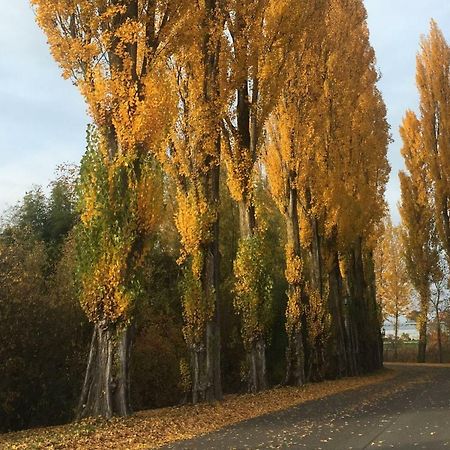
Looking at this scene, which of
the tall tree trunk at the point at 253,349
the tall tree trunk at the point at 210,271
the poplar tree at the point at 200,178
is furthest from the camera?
the tall tree trunk at the point at 253,349

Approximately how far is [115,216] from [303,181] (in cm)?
1099

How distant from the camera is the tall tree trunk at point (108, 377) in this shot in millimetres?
10805

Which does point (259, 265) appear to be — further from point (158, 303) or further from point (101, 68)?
point (101, 68)

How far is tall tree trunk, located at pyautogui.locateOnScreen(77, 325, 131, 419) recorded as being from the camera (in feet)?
35.4

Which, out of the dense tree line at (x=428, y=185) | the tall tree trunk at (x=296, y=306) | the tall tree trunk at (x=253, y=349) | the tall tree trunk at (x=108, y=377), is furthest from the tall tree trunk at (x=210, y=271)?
the dense tree line at (x=428, y=185)

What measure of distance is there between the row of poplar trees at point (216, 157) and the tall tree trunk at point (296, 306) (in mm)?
49

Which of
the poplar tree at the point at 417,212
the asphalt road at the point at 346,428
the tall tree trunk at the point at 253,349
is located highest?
the poplar tree at the point at 417,212

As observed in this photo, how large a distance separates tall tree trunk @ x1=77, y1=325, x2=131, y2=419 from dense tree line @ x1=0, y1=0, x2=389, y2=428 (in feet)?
0.09

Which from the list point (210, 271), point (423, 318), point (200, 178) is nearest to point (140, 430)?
point (210, 271)

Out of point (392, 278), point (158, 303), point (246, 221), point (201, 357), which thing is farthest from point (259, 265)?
point (392, 278)

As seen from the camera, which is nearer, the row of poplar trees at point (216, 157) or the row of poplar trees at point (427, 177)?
the row of poplar trees at point (216, 157)

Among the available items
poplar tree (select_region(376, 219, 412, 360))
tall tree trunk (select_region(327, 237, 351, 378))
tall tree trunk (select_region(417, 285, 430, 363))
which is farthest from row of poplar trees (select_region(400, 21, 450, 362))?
tall tree trunk (select_region(327, 237, 351, 378))

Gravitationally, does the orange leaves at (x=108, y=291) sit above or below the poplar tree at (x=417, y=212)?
below

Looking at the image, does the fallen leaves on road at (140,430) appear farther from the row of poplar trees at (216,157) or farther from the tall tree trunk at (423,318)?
the tall tree trunk at (423,318)
